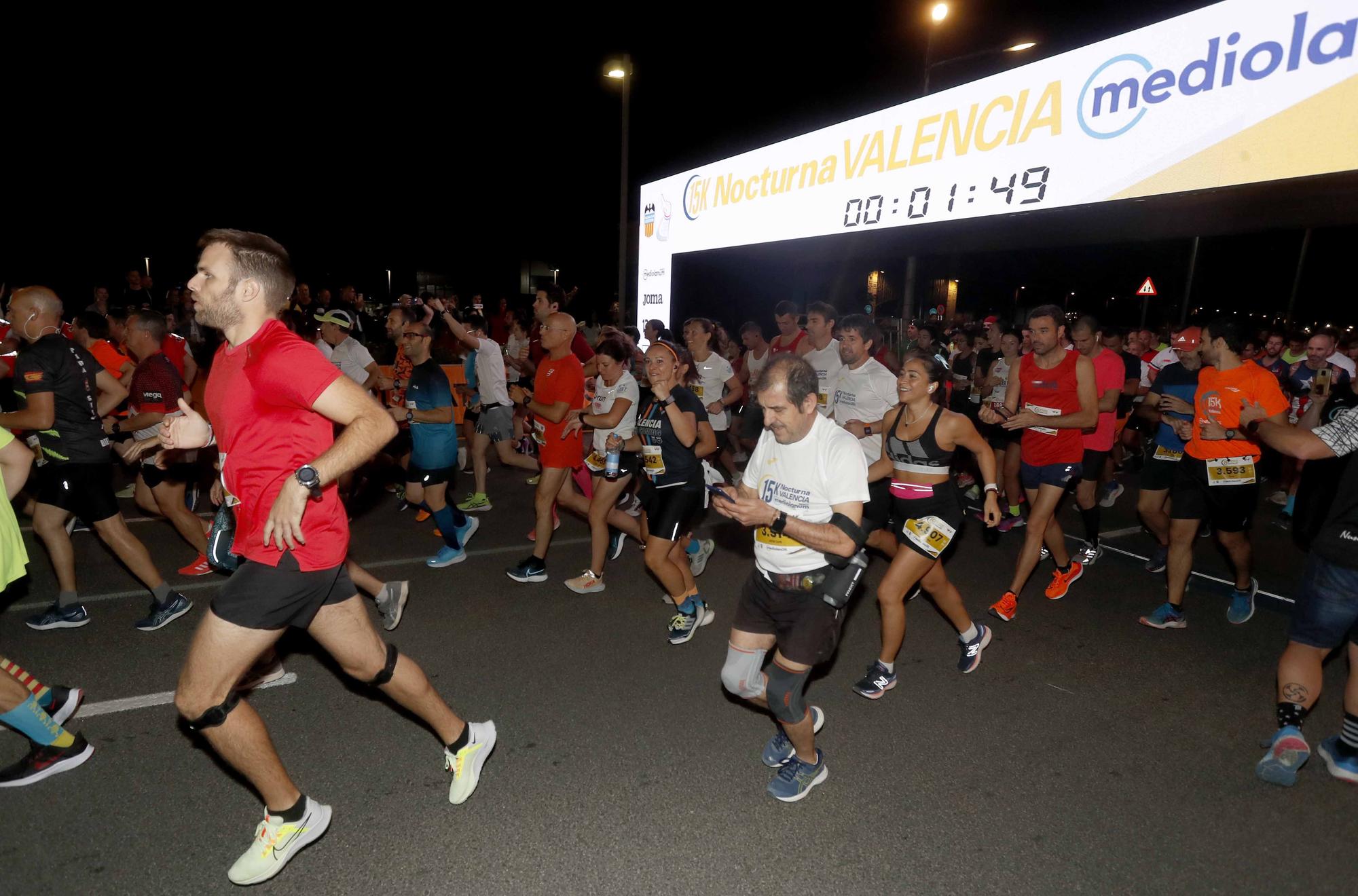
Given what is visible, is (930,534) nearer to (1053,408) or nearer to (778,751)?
(778,751)

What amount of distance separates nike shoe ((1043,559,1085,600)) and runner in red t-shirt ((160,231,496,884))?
5069 millimetres

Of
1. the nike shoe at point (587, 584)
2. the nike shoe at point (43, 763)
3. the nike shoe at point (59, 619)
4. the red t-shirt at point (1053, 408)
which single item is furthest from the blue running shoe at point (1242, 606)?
the nike shoe at point (59, 619)

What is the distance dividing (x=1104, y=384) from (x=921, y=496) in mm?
3076

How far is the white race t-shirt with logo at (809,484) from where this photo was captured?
2928mm

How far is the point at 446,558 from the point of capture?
620cm

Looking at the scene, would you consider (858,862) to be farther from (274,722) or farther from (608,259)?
(608,259)

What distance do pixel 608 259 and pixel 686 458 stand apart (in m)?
Result: 21.0

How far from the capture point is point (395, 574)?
598cm

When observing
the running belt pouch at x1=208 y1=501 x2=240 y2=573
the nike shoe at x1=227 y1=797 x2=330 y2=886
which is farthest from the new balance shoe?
the running belt pouch at x1=208 y1=501 x2=240 y2=573

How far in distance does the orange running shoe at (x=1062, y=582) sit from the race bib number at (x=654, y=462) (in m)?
3.26

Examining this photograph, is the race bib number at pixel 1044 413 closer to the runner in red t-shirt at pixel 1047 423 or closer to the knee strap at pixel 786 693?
the runner in red t-shirt at pixel 1047 423

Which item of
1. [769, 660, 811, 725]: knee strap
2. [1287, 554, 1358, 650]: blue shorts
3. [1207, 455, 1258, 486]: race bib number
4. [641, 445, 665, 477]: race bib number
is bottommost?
[769, 660, 811, 725]: knee strap

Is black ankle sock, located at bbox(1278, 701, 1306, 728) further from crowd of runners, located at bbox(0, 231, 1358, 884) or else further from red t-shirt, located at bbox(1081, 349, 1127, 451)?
red t-shirt, located at bbox(1081, 349, 1127, 451)

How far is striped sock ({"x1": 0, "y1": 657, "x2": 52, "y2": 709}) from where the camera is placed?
3201 mm
